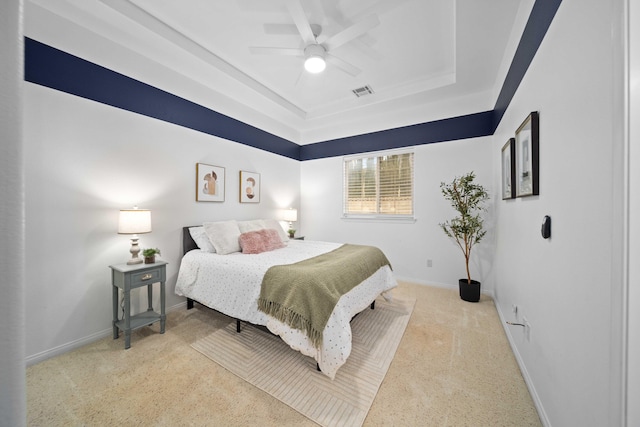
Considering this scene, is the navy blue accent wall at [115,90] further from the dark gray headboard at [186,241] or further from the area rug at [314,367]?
the area rug at [314,367]

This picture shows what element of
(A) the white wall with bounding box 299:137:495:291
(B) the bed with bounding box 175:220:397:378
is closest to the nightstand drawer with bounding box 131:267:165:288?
(B) the bed with bounding box 175:220:397:378

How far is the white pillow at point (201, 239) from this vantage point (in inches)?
118

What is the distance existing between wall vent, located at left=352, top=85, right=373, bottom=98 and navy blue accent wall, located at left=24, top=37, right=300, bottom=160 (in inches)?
72.9

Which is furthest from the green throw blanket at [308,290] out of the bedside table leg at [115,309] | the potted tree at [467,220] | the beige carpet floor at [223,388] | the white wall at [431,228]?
the white wall at [431,228]

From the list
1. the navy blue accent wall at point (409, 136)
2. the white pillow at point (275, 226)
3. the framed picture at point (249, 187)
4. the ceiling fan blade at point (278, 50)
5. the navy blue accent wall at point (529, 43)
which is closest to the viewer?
the navy blue accent wall at point (529, 43)

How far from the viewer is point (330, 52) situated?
108 inches

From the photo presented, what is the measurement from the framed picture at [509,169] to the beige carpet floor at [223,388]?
55.9 inches

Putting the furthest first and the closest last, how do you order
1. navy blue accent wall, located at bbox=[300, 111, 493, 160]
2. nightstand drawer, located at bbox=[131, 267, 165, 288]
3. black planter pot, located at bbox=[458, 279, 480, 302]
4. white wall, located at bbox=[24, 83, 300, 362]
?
navy blue accent wall, located at bbox=[300, 111, 493, 160] → black planter pot, located at bbox=[458, 279, 480, 302] → nightstand drawer, located at bbox=[131, 267, 165, 288] → white wall, located at bbox=[24, 83, 300, 362]

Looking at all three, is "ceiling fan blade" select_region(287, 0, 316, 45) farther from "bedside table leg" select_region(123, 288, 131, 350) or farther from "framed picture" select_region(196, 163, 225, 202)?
"bedside table leg" select_region(123, 288, 131, 350)

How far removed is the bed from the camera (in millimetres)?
1788

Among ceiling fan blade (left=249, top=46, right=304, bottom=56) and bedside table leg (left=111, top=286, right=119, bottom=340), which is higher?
ceiling fan blade (left=249, top=46, right=304, bottom=56)

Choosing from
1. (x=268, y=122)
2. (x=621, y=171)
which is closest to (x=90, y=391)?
(x=621, y=171)

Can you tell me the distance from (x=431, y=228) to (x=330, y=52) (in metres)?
2.86

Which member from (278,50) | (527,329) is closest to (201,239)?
(278,50)
